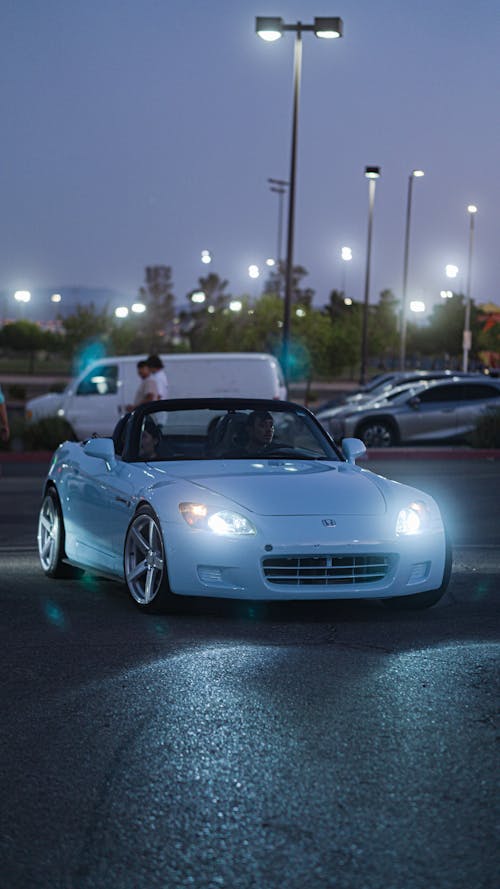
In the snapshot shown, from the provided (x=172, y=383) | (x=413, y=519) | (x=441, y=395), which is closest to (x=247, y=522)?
(x=413, y=519)

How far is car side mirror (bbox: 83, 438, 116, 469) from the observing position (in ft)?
33.4

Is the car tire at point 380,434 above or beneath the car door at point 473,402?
beneath

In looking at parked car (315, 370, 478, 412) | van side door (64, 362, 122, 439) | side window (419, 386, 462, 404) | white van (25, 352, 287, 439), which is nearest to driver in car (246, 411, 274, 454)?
white van (25, 352, 287, 439)

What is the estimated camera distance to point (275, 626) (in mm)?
8641

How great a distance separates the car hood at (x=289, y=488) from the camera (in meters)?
8.88

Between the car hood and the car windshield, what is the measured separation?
0.39 meters

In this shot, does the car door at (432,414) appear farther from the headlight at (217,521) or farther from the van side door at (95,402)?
the headlight at (217,521)

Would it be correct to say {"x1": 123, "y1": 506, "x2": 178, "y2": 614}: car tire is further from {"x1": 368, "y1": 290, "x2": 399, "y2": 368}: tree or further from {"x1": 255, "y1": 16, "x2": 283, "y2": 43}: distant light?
{"x1": 368, "y1": 290, "x2": 399, "y2": 368}: tree

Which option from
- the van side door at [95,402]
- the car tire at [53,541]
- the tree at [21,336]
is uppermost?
the car tire at [53,541]

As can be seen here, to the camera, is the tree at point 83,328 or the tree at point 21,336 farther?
the tree at point 21,336

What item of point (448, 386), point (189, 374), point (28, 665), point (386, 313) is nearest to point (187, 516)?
point (28, 665)

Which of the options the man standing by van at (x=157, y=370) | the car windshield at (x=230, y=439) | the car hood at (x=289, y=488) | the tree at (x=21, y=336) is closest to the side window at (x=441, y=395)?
the man standing by van at (x=157, y=370)

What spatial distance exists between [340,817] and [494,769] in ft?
2.66

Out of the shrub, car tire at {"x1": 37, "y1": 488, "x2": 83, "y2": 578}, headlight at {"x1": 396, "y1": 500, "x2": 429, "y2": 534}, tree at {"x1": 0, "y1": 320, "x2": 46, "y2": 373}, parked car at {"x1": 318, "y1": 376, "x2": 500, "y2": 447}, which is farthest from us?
tree at {"x1": 0, "y1": 320, "x2": 46, "y2": 373}
